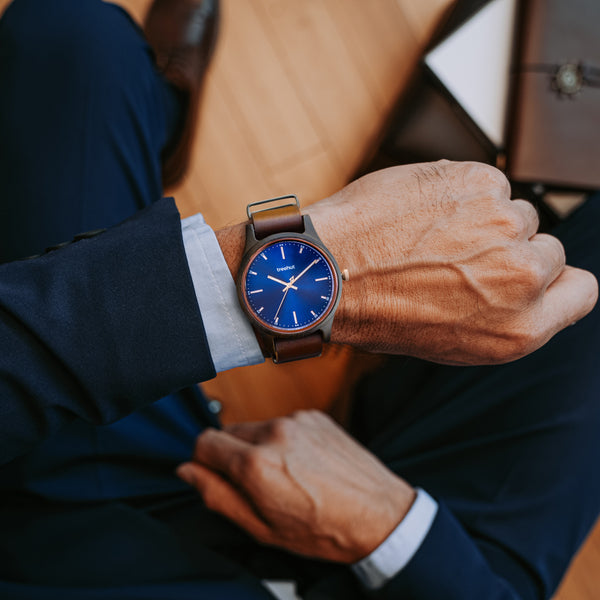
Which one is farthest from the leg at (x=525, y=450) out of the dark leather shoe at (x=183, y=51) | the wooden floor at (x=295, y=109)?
the dark leather shoe at (x=183, y=51)

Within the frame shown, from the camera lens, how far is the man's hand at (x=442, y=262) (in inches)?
23.2

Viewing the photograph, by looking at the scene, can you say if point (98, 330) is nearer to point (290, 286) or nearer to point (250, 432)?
point (290, 286)

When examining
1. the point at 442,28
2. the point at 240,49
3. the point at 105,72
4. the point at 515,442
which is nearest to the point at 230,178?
the point at 240,49

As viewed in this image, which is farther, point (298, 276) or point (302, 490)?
point (302, 490)

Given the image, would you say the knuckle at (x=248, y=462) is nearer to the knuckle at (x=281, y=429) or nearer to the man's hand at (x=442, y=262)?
the knuckle at (x=281, y=429)

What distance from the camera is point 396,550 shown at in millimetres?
746

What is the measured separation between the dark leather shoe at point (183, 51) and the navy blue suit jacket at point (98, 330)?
765mm

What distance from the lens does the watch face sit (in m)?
0.58

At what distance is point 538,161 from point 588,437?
61 centimetres

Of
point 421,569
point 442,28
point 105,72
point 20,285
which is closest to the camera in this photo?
point 20,285

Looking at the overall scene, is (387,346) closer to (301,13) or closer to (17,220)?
(17,220)

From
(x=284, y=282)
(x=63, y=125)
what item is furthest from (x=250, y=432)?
(x=63, y=125)

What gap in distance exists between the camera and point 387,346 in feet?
2.09

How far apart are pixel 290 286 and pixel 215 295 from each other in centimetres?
9
